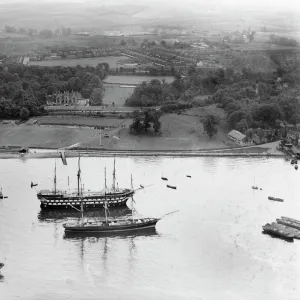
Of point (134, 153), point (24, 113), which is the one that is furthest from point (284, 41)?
point (24, 113)

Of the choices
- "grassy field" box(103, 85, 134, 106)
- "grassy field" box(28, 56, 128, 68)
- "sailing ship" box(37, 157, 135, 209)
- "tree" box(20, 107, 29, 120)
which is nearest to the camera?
"sailing ship" box(37, 157, 135, 209)

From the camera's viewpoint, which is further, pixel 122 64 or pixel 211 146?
pixel 122 64

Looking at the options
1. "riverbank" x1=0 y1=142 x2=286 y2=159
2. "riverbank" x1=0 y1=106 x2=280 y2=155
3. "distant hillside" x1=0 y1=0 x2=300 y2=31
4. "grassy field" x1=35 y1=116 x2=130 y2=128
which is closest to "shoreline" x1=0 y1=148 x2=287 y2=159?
"riverbank" x1=0 y1=142 x2=286 y2=159

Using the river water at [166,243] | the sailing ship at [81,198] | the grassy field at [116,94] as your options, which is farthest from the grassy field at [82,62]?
the sailing ship at [81,198]

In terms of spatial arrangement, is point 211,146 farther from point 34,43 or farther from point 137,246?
point 34,43

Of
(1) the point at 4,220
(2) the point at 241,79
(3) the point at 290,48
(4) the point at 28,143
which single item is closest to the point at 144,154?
(4) the point at 28,143

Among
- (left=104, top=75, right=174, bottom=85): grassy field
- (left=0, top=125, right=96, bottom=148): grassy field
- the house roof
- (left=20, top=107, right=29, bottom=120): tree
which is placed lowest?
(left=0, top=125, right=96, bottom=148): grassy field

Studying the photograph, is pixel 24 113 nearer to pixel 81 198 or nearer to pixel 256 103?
pixel 256 103

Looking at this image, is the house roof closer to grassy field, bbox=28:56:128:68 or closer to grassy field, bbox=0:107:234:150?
grassy field, bbox=0:107:234:150
